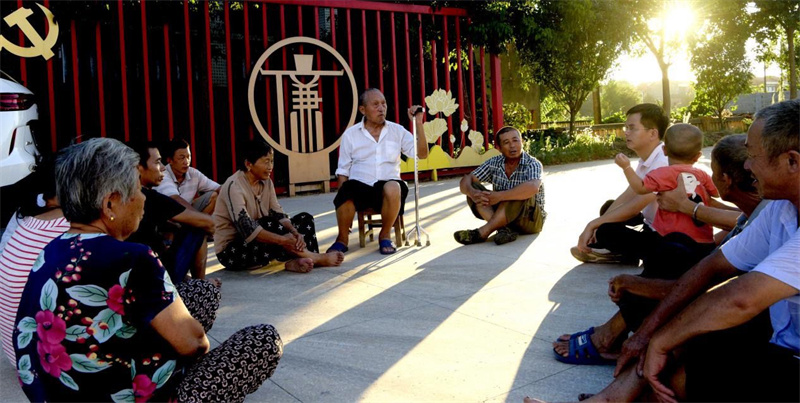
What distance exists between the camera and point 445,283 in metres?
4.84

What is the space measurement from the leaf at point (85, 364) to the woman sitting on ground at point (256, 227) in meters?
3.10

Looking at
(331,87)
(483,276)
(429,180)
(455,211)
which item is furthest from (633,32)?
(483,276)

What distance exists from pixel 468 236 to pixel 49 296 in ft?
14.6

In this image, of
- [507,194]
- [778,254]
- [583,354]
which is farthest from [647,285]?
[507,194]

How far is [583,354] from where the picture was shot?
10.5 ft

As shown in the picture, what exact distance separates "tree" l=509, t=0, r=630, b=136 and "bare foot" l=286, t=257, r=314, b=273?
8230 mm

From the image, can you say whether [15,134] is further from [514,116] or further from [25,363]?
[514,116]

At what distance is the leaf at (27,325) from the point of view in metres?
2.01

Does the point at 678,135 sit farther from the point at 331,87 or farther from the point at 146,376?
the point at 331,87

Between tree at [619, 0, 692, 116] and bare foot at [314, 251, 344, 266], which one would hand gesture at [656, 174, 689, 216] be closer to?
bare foot at [314, 251, 344, 266]

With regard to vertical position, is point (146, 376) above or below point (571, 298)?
above

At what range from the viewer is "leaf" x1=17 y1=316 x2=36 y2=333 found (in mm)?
2008

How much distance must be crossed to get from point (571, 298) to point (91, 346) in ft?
9.85

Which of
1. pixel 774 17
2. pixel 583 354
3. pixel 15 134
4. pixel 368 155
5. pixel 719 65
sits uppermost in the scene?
pixel 774 17
